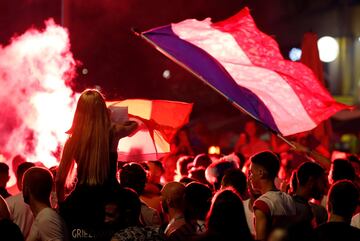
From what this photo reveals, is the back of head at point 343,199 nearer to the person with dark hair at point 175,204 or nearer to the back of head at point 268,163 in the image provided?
the back of head at point 268,163

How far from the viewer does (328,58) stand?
24.3 metres

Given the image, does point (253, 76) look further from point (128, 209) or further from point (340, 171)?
point (128, 209)

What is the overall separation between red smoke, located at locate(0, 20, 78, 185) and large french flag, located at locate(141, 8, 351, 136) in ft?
11.6

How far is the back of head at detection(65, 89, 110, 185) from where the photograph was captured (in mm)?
6797

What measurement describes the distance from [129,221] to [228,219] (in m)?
1.16

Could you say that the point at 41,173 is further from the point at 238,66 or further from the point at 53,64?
the point at 53,64

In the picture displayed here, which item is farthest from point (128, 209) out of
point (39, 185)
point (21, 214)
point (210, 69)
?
point (210, 69)

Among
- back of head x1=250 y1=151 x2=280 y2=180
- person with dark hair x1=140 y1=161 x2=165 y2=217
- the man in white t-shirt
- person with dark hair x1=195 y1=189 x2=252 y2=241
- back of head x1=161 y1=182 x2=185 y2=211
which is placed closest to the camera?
person with dark hair x1=195 y1=189 x2=252 y2=241

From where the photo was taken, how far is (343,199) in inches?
275

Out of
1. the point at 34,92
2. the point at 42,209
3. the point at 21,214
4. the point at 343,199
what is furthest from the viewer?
the point at 34,92

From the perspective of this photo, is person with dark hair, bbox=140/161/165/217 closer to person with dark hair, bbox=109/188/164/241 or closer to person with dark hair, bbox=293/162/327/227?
person with dark hair, bbox=293/162/327/227

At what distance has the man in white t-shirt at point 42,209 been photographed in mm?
6523

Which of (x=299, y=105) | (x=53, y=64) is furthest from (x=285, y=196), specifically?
(x=53, y=64)

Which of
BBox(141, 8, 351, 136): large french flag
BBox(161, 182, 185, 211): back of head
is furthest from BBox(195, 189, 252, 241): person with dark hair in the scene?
BBox(141, 8, 351, 136): large french flag
